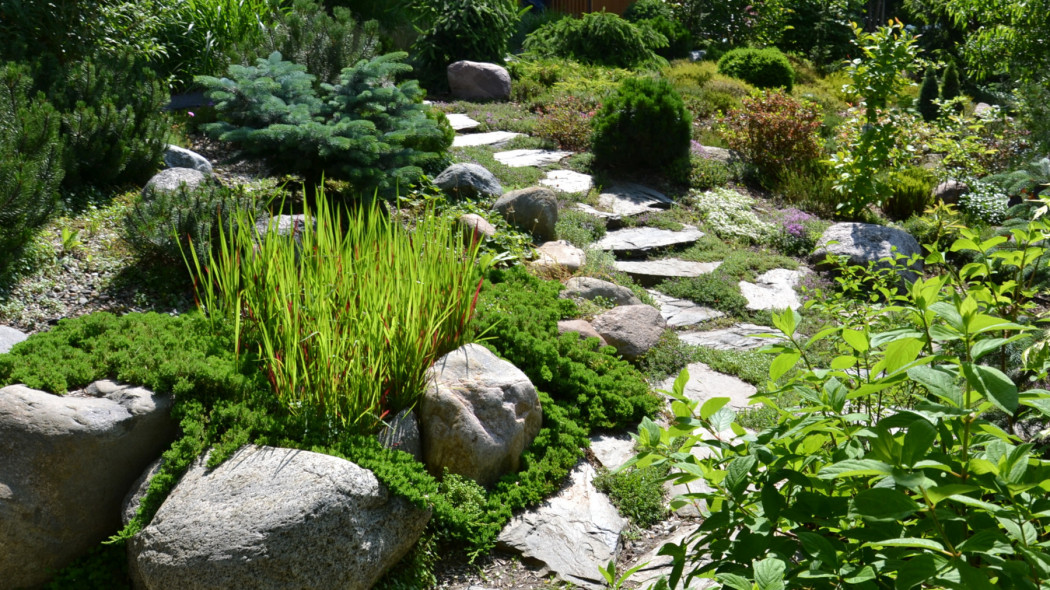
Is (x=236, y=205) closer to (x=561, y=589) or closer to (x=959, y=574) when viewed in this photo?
(x=561, y=589)

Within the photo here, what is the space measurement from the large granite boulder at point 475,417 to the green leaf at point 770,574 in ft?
7.29

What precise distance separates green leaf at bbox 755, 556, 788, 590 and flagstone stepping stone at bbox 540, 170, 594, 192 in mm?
6614

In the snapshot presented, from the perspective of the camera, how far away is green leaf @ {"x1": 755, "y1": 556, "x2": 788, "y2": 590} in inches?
50.1

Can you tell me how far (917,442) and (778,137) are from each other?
834 centimetres

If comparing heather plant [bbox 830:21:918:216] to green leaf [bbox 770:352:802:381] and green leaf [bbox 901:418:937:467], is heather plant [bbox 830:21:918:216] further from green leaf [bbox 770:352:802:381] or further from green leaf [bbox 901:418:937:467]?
green leaf [bbox 901:418:937:467]

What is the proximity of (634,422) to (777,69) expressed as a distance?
10742 millimetres

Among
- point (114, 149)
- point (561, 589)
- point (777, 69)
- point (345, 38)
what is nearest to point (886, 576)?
point (561, 589)

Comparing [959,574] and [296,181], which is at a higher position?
[959,574]

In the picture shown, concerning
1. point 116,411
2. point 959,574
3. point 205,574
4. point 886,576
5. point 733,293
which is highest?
point 959,574

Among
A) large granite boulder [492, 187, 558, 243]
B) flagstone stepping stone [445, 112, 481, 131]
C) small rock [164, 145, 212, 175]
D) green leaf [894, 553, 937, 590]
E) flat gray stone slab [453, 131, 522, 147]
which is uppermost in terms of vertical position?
green leaf [894, 553, 937, 590]

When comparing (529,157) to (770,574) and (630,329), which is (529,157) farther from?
(770,574)

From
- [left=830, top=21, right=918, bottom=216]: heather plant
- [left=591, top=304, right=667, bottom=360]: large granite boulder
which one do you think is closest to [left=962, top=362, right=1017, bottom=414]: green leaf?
[left=591, top=304, right=667, bottom=360]: large granite boulder

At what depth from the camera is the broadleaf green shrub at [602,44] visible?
13.6 m

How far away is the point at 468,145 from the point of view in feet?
29.3
